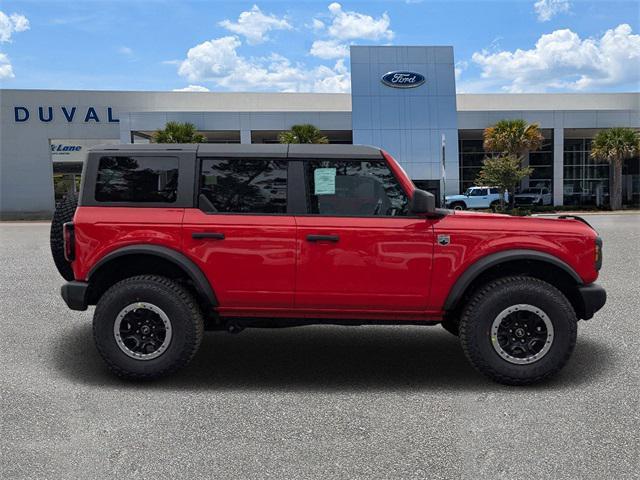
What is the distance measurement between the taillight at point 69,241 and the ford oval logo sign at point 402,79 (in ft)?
109

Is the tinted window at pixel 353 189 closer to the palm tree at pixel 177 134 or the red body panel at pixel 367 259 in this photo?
the red body panel at pixel 367 259

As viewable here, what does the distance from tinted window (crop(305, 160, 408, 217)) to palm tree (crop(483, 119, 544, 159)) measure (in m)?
32.4

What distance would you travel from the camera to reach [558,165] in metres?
37.1

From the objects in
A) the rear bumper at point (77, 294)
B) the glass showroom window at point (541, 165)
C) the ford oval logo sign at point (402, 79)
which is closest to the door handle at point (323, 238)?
the rear bumper at point (77, 294)

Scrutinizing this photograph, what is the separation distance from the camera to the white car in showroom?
→ 38.0 m

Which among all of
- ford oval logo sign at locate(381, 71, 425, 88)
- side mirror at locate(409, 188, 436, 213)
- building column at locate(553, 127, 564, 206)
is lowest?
side mirror at locate(409, 188, 436, 213)

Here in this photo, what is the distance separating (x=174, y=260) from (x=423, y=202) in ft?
6.53

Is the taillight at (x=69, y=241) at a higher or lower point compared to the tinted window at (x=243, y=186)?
lower

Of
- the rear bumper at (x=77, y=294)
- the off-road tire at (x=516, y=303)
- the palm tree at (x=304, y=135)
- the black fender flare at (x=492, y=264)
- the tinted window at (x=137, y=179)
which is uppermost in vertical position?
the palm tree at (x=304, y=135)

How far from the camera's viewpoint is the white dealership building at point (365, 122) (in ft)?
116

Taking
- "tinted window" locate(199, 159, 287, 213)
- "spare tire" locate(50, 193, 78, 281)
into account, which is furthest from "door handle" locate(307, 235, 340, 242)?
"spare tire" locate(50, 193, 78, 281)

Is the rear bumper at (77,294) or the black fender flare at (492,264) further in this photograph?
the rear bumper at (77,294)

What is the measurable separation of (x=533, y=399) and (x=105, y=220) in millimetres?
3583

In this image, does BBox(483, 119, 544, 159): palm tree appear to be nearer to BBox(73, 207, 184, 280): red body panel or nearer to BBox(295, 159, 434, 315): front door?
BBox(295, 159, 434, 315): front door
